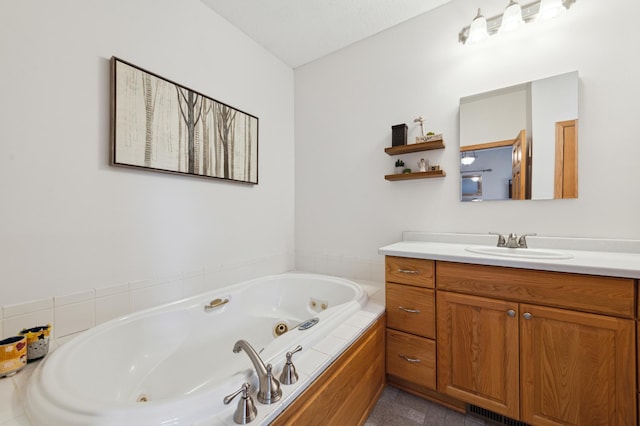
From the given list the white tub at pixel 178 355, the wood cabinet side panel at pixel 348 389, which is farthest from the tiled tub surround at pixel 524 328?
the white tub at pixel 178 355

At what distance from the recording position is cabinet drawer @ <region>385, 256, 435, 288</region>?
1.44m

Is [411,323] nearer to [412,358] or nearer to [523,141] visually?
[412,358]

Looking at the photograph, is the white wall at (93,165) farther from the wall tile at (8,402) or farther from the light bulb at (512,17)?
the light bulb at (512,17)

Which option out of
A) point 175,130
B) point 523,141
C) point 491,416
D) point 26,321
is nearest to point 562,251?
point 523,141

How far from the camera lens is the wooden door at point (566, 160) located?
1.47 m

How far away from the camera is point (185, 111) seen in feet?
5.38

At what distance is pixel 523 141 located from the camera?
1598mm

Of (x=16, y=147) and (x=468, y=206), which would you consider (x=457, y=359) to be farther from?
→ (x=16, y=147)

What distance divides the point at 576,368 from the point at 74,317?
2.26 meters

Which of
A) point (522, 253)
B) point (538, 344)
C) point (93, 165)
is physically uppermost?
point (93, 165)

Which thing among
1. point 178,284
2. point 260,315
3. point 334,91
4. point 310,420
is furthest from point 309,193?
point 310,420

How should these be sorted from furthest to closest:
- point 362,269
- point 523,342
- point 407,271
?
point 362,269 → point 407,271 → point 523,342

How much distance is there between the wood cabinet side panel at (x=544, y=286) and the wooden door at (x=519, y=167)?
649mm

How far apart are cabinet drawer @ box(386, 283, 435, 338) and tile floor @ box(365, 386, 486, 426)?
0.41 meters
